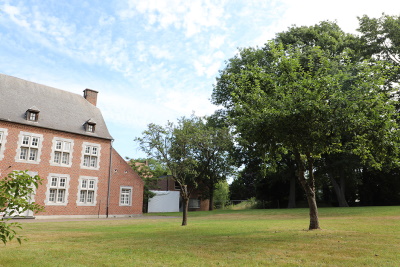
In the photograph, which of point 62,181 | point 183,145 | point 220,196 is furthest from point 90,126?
point 220,196

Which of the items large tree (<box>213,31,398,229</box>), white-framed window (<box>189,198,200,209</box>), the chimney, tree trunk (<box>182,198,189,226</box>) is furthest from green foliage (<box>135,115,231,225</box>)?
white-framed window (<box>189,198,200,209</box>)

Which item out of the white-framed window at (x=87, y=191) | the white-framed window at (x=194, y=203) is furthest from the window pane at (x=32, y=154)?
the white-framed window at (x=194, y=203)

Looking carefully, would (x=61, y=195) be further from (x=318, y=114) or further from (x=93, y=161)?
(x=318, y=114)

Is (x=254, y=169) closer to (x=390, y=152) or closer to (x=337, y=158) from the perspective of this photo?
(x=337, y=158)

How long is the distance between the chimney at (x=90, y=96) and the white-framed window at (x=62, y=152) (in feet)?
23.3

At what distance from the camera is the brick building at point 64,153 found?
26.7 m

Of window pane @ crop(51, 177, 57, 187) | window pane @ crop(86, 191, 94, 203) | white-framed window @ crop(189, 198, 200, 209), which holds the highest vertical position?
window pane @ crop(51, 177, 57, 187)

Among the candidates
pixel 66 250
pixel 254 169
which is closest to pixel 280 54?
Result: pixel 66 250

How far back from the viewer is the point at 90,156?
30.6 metres

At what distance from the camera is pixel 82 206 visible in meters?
29.4

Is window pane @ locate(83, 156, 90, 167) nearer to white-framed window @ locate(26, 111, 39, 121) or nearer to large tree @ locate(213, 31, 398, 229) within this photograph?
white-framed window @ locate(26, 111, 39, 121)

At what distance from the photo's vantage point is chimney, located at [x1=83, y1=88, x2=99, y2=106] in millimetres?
35125

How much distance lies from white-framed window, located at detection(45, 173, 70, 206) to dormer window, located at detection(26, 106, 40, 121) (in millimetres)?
5155

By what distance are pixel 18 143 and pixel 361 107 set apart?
85.5 feet
